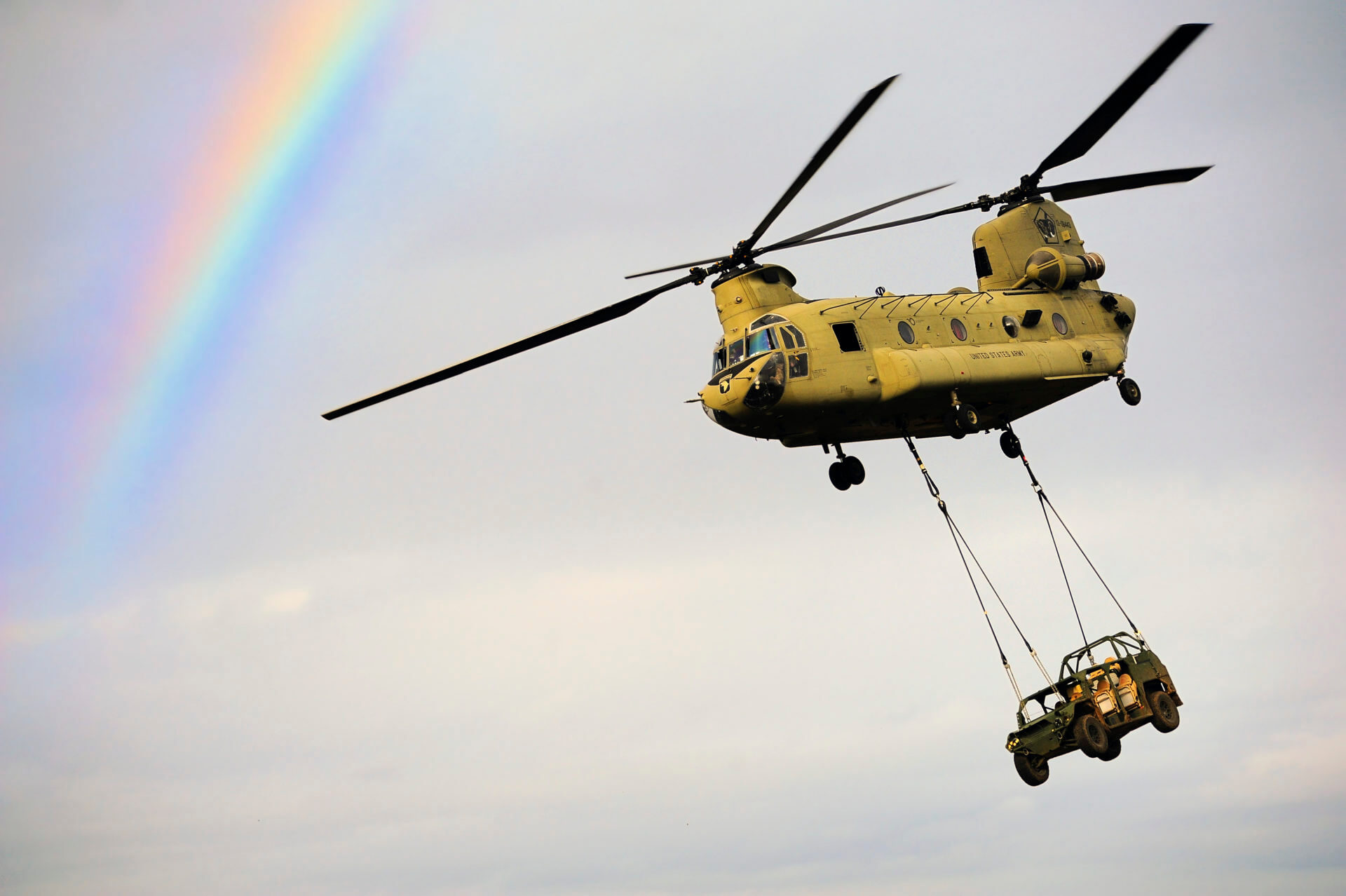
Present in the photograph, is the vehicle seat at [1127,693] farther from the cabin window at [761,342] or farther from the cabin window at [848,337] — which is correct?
the cabin window at [761,342]

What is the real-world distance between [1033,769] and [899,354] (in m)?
10.8

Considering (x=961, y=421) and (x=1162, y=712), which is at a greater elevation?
(x=961, y=421)

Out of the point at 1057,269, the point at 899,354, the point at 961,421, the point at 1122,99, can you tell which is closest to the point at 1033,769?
the point at 961,421

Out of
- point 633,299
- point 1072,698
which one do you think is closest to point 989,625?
point 1072,698

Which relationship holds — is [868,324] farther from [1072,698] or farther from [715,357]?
[1072,698]

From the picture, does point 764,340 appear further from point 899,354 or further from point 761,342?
point 899,354

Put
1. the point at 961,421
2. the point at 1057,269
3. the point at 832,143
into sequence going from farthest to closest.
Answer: the point at 1057,269, the point at 961,421, the point at 832,143

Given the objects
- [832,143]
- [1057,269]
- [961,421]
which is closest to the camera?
Result: [832,143]

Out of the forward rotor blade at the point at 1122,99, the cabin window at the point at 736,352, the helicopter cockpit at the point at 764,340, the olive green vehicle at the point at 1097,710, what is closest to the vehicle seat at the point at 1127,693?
the olive green vehicle at the point at 1097,710

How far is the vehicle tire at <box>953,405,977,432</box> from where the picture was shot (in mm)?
37781

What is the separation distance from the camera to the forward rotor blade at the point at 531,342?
37.8 meters

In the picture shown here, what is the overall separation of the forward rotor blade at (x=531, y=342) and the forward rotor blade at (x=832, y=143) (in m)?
3.90

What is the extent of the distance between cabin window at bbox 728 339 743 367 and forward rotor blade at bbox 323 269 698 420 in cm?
266

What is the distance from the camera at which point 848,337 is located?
36812 millimetres
